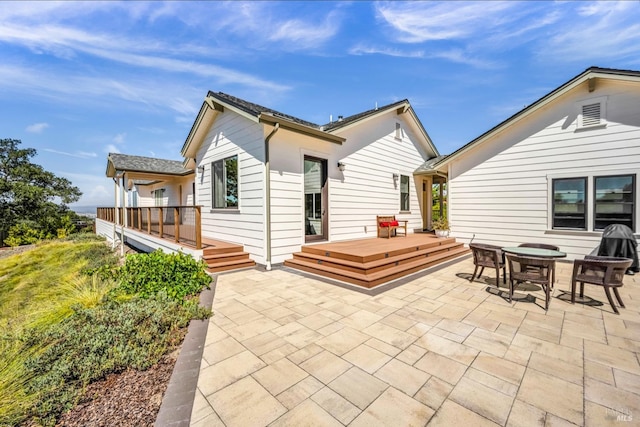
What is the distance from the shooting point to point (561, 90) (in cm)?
679

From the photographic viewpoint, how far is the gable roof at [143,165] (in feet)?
42.9

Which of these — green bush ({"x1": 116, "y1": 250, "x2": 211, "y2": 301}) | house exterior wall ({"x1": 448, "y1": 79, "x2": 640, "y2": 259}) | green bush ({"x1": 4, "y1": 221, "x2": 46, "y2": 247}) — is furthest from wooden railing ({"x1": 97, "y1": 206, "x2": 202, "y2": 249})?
green bush ({"x1": 4, "y1": 221, "x2": 46, "y2": 247})

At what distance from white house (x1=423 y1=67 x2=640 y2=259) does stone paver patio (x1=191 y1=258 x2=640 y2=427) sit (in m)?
3.41

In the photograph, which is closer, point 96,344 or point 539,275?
point 96,344

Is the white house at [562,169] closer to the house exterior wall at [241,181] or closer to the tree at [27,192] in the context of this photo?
the house exterior wall at [241,181]

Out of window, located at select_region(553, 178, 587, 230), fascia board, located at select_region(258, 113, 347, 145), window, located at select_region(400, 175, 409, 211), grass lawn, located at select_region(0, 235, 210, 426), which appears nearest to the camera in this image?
grass lawn, located at select_region(0, 235, 210, 426)

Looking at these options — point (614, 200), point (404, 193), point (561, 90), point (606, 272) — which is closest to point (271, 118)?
point (606, 272)

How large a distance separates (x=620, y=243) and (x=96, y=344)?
954 cm

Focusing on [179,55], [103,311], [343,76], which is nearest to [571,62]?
[343,76]

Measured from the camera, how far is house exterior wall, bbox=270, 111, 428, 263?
6617 mm

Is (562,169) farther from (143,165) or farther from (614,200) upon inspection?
(143,165)

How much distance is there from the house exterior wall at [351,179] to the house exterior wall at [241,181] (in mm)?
416

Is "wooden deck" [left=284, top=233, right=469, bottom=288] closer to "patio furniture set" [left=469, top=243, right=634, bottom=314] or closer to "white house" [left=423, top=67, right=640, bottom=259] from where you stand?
"patio furniture set" [left=469, top=243, right=634, bottom=314]

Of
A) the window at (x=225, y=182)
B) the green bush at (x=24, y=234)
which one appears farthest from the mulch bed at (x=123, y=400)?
the green bush at (x=24, y=234)
